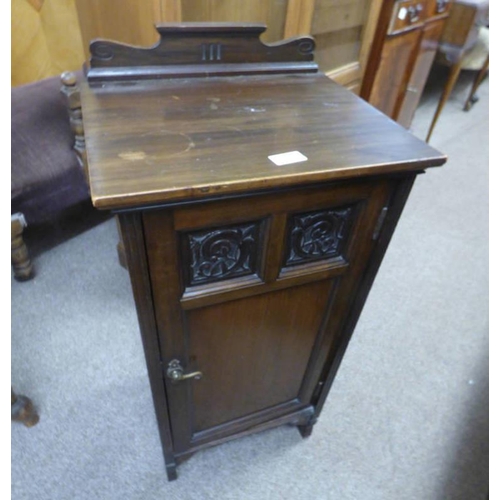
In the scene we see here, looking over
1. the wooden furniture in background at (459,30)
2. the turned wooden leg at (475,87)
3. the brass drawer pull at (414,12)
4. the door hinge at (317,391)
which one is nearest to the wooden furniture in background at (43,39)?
the brass drawer pull at (414,12)

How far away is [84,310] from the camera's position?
4.47 ft

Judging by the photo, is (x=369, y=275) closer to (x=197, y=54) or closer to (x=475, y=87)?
(x=197, y=54)

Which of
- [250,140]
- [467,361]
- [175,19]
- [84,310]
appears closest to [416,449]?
[467,361]

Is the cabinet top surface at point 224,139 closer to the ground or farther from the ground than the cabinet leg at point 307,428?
farther from the ground

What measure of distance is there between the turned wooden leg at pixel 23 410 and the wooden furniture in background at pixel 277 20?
959 millimetres

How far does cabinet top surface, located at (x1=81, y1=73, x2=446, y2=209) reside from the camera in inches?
18.5

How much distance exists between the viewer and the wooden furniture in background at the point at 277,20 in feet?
2.99

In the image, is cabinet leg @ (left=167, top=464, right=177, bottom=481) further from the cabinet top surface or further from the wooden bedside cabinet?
the cabinet top surface

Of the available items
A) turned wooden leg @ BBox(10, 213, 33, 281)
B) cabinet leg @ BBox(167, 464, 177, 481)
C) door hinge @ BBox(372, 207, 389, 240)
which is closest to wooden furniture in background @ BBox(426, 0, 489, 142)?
door hinge @ BBox(372, 207, 389, 240)

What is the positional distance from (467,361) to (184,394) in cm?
106

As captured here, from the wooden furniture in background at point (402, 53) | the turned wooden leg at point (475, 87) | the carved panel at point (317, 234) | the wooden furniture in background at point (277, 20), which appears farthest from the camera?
the turned wooden leg at point (475, 87)

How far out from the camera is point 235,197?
51 cm

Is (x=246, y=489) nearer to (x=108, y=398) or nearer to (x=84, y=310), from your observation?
(x=108, y=398)

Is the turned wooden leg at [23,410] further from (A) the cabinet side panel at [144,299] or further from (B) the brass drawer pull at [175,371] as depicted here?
(B) the brass drawer pull at [175,371]
